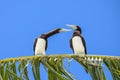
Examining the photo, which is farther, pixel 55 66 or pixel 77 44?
pixel 77 44

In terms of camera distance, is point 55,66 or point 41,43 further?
point 41,43

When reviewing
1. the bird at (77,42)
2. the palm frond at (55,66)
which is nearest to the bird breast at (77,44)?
the bird at (77,42)

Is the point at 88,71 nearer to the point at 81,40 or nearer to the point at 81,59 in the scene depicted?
the point at 81,59

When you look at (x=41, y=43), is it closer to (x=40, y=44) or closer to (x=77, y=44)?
(x=40, y=44)

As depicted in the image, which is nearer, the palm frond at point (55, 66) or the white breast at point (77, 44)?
the palm frond at point (55, 66)

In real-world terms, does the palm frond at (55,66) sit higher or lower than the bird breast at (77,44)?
lower

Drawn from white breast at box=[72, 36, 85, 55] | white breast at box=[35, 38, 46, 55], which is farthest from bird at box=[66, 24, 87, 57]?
white breast at box=[35, 38, 46, 55]

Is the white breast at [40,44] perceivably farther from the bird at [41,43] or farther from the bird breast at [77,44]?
the bird breast at [77,44]

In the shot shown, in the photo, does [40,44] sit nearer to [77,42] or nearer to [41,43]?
[41,43]

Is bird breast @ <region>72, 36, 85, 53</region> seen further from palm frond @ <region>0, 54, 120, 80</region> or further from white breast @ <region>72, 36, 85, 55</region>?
palm frond @ <region>0, 54, 120, 80</region>

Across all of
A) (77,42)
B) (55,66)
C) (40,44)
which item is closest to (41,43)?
(40,44)

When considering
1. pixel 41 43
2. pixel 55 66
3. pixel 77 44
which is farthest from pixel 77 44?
pixel 55 66

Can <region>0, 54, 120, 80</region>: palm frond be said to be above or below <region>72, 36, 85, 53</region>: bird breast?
below

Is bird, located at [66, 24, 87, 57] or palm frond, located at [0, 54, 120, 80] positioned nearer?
palm frond, located at [0, 54, 120, 80]
